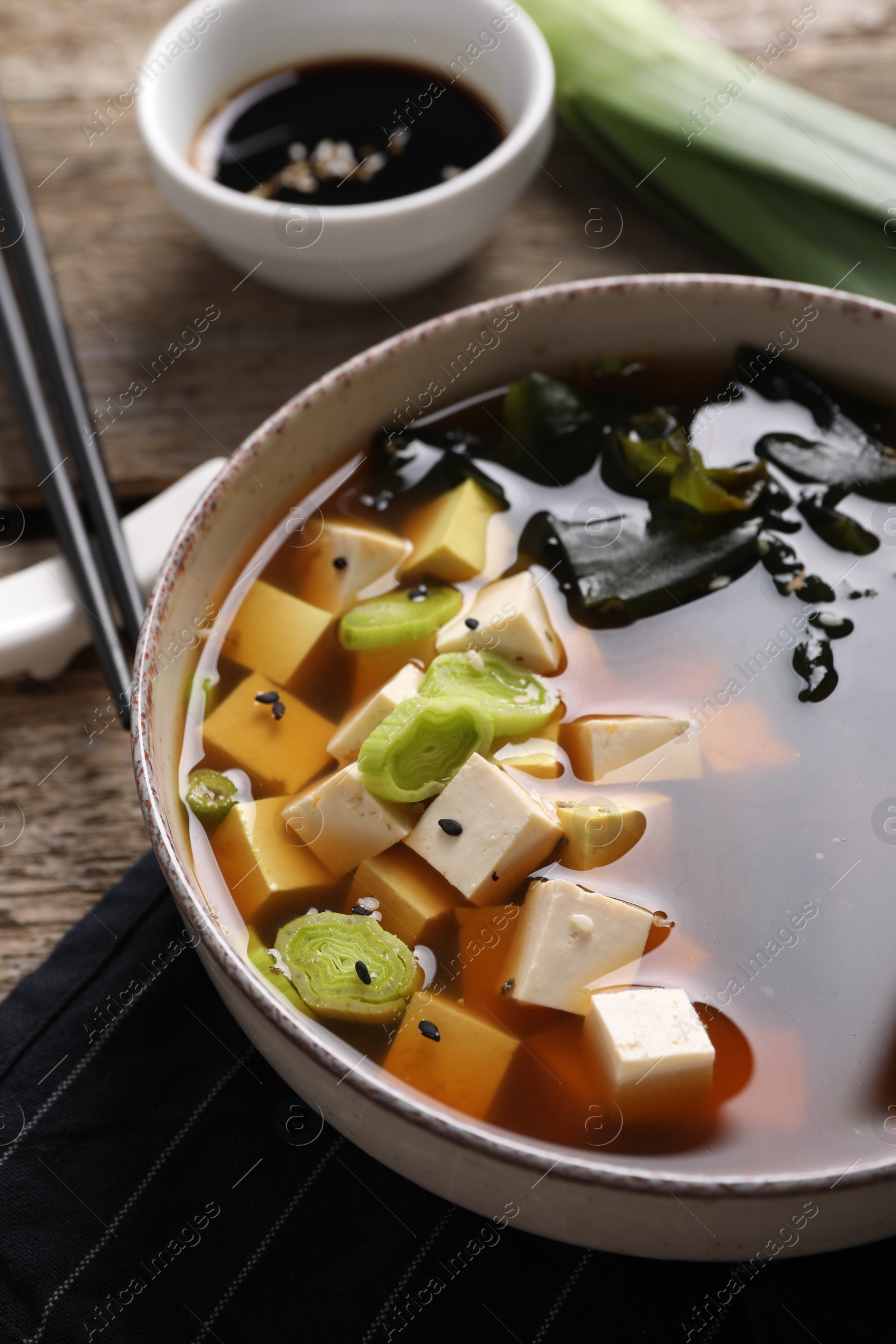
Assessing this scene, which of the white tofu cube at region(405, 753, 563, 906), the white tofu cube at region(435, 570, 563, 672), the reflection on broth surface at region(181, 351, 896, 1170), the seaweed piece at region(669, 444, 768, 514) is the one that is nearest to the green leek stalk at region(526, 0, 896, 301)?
the reflection on broth surface at region(181, 351, 896, 1170)

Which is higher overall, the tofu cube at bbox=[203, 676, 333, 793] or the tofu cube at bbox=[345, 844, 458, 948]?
the tofu cube at bbox=[203, 676, 333, 793]

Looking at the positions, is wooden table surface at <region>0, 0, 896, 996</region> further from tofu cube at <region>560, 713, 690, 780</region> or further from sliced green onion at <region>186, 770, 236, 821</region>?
tofu cube at <region>560, 713, 690, 780</region>

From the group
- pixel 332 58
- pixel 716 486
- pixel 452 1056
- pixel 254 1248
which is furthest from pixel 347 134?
→ pixel 254 1248

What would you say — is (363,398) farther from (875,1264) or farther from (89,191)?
(875,1264)

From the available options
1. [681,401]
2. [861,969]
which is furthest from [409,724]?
[681,401]

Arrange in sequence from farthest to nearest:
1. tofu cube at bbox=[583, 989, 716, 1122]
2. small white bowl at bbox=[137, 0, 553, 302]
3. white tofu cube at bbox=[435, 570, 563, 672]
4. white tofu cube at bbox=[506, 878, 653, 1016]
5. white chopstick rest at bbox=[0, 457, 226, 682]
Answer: small white bowl at bbox=[137, 0, 553, 302] → white chopstick rest at bbox=[0, 457, 226, 682] → white tofu cube at bbox=[435, 570, 563, 672] → white tofu cube at bbox=[506, 878, 653, 1016] → tofu cube at bbox=[583, 989, 716, 1122]

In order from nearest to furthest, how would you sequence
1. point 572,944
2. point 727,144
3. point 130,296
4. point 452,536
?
1. point 572,944
2. point 452,536
3. point 727,144
4. point 130,296

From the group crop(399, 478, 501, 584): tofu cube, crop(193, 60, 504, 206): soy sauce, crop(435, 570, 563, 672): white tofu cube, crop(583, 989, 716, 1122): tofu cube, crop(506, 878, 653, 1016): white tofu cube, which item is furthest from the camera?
crop(193, 60, 504, 206): soy sauce

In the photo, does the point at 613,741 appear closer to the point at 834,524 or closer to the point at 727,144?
the point at 834,524

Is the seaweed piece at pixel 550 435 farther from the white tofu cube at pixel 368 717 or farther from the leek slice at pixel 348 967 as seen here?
the leek slice at pixel 348 967
